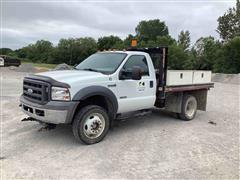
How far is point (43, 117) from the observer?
5.20m

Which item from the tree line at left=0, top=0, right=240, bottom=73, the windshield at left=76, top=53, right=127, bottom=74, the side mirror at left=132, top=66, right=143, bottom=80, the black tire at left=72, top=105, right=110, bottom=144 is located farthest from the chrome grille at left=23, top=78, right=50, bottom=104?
the tree line at left=0, top=0, right=240, bottom=73

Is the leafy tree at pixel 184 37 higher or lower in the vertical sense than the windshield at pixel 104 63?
higher

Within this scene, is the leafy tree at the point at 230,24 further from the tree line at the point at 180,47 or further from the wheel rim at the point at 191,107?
the wheel rim at the point at 191,107

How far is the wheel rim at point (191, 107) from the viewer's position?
8039 millimetres

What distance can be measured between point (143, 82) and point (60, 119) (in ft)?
7.67

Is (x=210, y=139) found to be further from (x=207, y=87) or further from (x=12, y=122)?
(x=12, y=122)

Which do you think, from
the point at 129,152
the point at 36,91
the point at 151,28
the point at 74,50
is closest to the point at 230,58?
the point at 129,152

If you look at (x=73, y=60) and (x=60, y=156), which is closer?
(x=60, y=156)

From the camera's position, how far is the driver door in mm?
6031

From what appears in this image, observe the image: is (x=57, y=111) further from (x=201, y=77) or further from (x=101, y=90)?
(x=201, y=77)

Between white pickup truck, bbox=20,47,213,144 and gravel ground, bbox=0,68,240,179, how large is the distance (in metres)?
0.54

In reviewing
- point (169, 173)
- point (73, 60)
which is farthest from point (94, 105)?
point (73, 60)

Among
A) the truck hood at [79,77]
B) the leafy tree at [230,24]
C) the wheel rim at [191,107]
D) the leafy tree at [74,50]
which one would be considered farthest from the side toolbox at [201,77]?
the leafy tree at [74,50]

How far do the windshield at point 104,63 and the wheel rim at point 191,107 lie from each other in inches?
114
